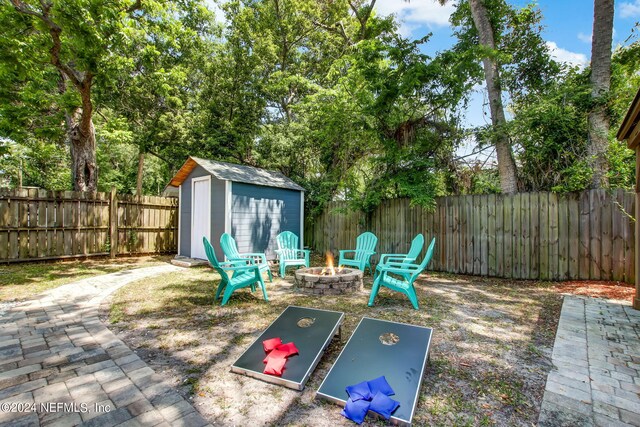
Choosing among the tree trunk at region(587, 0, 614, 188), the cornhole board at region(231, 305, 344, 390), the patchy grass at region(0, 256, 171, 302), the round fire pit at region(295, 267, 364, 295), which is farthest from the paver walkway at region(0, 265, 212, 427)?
the tree trunk at region(587, 0, 614, 188)

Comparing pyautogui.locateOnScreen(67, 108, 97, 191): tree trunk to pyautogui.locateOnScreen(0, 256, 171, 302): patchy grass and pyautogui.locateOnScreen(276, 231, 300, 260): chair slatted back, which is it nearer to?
pyautogui.locateOnScreen(0, 256, 171, 302): patchy grass

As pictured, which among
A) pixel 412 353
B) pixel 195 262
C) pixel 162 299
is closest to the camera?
pixel 412 353

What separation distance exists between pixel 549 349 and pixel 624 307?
7.15ft

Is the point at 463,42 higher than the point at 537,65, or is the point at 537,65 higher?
the point at 463,42

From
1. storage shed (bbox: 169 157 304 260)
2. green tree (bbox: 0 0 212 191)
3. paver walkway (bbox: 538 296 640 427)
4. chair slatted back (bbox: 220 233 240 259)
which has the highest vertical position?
green tree (bbox: 0 0 212 191)

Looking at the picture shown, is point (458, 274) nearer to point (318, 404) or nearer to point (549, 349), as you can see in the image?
→ point (549, 349)

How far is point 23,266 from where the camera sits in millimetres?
6613

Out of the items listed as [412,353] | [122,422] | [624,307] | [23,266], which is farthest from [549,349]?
[23,266]

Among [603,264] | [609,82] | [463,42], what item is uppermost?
[463,42]

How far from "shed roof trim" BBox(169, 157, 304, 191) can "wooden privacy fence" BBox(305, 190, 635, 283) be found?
319 cm

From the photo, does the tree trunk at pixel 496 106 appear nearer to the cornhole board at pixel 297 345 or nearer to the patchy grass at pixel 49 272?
the cornhole board at pixel 297 345

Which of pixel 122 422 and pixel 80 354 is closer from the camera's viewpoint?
pixel 122 422

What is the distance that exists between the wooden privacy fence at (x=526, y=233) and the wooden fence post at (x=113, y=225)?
24.3 feet

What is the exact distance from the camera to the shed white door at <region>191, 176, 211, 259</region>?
7.68 m
